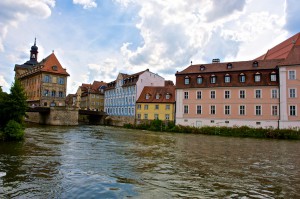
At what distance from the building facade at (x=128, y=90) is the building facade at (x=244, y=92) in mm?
13836

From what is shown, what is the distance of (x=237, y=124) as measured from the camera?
131ft

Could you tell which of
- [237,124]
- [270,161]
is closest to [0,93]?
[270,161]

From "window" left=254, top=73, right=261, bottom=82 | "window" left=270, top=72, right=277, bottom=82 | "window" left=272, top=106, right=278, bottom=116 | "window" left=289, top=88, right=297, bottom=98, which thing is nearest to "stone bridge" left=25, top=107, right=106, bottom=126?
"window" left=254, top=73, right=261, bottom=82

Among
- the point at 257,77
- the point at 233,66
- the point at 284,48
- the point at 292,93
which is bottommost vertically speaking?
the point at 292,93

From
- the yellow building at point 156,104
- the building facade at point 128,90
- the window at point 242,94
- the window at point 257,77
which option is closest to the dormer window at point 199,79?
the window at point 242,94

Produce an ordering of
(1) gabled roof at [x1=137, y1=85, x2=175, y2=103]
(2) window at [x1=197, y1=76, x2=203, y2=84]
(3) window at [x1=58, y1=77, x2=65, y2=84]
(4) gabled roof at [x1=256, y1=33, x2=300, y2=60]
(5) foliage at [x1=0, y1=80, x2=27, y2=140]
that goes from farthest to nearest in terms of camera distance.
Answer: (3) window at [x1=58, y1=77, x2=65, y2=84], (1) gabled roof at [x1=137, y1=85, x2=175, y2=103], (2) window at [x1=197, y1=76, x2=203, y2=84], (4) gabled roof at [x1=256, y1=33, x2=300, y2=60], (5) foliage at [x1=0, y1=80, x2=27, y2=140]

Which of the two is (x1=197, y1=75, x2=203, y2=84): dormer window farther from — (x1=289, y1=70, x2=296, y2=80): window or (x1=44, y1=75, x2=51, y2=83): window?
(x1=44, y1=75, x2=51, y2=83): window

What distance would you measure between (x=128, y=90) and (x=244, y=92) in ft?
91.0

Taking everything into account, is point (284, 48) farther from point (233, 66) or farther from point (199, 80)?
point (199, 80)

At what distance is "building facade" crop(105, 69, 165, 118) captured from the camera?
56.8 metres

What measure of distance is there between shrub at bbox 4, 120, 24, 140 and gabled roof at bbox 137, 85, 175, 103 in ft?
106

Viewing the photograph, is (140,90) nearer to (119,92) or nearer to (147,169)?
(119,92)

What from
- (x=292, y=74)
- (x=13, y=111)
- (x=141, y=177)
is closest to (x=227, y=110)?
(x=292, y=74)

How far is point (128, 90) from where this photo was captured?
59375 mm
